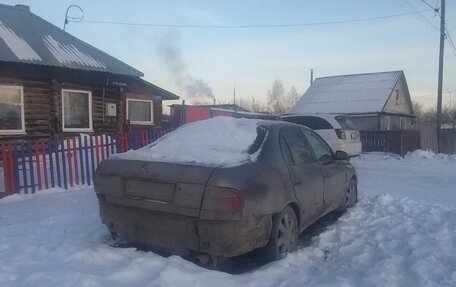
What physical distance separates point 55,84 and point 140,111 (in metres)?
4.52

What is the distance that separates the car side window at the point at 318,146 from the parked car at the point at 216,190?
0.45 metres

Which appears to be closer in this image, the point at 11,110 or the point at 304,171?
the point at 304,171

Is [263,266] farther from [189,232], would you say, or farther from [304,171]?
[304,171]

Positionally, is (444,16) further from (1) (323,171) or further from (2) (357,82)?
(1) (323,171)

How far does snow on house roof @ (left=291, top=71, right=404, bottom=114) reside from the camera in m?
28.4

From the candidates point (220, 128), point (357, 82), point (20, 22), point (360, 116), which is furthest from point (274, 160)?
point (357, 82)

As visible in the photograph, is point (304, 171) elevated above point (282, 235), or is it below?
above

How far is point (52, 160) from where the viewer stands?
8.01 metres

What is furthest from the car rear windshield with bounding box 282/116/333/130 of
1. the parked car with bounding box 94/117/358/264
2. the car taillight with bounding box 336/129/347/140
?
the parked car with bounding box 94/117/358/264

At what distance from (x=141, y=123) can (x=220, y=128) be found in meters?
13.3

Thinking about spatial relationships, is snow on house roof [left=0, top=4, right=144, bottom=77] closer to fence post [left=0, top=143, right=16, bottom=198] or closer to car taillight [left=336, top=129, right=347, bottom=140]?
fence post [left=0, top=143, right=16, bottom=198]

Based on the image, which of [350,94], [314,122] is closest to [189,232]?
[314,122]

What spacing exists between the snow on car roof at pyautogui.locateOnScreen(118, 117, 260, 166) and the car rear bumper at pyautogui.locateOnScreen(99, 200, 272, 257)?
Result: 541 mm

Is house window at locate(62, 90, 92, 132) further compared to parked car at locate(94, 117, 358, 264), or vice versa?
house window at locate(62, 90, 92, 132)
